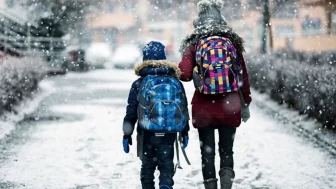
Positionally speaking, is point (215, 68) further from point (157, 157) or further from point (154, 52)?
point (157, 157)

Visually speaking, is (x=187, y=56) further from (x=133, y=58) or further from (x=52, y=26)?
(x=133, y=58)

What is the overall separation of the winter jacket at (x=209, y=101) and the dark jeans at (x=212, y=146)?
0.25ft

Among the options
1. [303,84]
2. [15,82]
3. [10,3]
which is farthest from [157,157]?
[10,3]

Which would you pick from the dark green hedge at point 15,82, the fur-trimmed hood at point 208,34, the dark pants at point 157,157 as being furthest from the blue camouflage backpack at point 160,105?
the dark green hedge at point 15,82

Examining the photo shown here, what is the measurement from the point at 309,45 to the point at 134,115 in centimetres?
2551

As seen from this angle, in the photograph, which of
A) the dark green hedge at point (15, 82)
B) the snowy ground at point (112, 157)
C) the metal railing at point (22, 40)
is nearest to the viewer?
the snowy ground at point (112, 157)

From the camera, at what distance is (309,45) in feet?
95.2

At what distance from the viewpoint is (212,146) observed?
488 centimetres

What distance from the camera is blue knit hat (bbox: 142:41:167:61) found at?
476cm

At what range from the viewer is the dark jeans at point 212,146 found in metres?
4.85

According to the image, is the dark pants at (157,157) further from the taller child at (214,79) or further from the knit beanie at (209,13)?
the knit beanie at (209,13)

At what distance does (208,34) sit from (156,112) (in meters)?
0.80

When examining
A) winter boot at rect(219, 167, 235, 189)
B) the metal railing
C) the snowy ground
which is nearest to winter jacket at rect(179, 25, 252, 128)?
winter boot at rect(219, 167, 235, 189)

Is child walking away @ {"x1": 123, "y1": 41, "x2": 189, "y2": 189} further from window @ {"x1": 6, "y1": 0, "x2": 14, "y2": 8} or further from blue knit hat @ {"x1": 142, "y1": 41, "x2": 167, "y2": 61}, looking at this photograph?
window @ {"x1": 6, "y1": 0, "x2": 14, "y2": 8}
